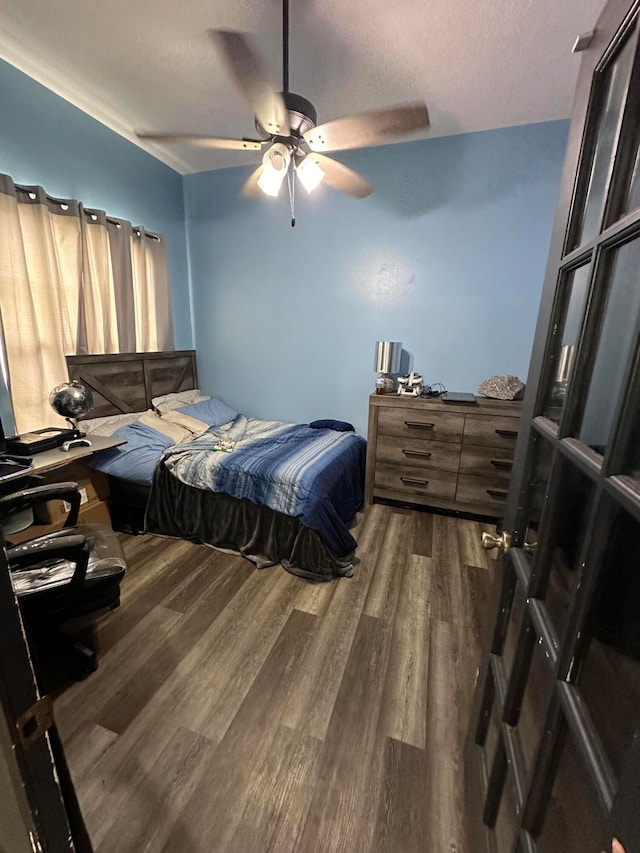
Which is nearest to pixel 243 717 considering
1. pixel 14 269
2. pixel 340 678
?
pixel 340 678

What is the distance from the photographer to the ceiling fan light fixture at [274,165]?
5.60ft

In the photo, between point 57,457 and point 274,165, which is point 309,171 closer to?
point 274,165

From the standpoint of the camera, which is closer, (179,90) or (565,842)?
(565,842)

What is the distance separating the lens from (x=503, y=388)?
2795 mm

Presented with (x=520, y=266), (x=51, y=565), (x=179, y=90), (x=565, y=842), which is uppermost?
(x=179, y=90)

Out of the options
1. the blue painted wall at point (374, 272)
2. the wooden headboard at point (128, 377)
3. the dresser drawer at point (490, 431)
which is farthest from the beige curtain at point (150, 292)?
the dresser drawer at point (490, 431)

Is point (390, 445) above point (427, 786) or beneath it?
above

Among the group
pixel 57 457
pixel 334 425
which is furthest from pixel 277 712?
pixel 334 425

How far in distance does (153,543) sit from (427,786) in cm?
207

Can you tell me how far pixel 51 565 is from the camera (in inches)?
58.9

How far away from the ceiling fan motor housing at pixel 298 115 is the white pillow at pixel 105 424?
2.25 metres

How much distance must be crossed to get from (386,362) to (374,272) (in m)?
0.87

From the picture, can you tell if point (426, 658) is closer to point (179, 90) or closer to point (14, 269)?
point (14, 269)

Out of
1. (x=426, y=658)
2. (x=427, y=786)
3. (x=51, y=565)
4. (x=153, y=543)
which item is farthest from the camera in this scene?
(x=153, y=543)
